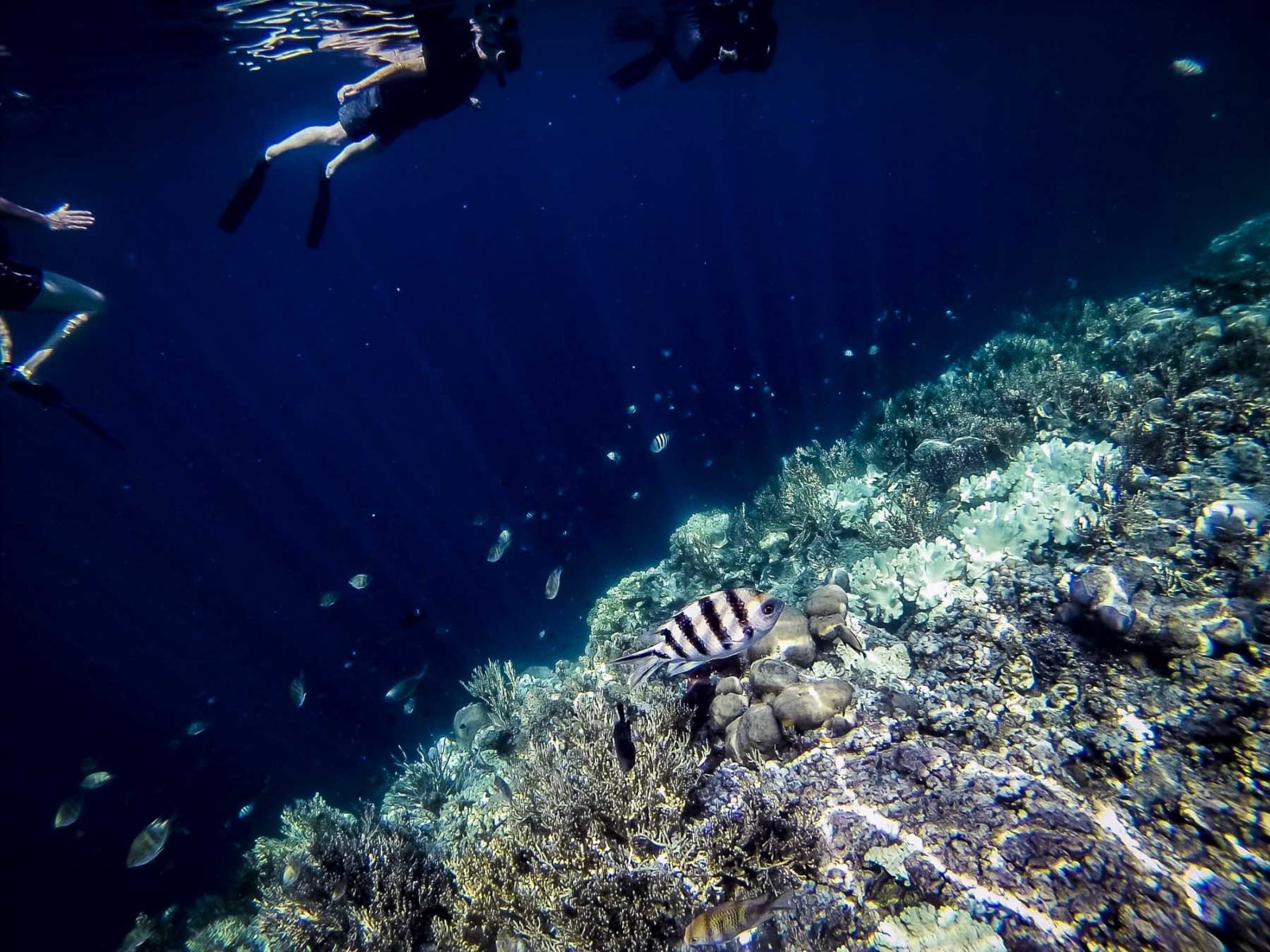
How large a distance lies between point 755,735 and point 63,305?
11.9 meters

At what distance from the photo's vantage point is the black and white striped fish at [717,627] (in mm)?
3002

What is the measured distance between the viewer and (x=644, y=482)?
2495 cm

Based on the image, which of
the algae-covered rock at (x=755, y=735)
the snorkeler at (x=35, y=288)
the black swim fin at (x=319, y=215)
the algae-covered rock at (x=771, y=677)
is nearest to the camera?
the algae-covered rock at (x=755, y=735)

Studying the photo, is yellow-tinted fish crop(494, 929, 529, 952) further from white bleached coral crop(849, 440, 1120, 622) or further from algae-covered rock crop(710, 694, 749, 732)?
white bleached coral crop(849, 440, 1120, 622)

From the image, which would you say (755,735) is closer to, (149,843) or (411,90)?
(149,843)

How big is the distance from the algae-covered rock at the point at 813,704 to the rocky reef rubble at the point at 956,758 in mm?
17

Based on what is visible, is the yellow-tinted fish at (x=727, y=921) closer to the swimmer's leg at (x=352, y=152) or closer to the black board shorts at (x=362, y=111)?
the black board shorts at (x=362, y=111)

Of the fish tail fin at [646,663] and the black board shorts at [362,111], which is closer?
the fish tail fin at [646,663]

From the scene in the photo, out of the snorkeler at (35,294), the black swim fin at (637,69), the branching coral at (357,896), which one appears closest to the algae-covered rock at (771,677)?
the branching coral at (357,896)

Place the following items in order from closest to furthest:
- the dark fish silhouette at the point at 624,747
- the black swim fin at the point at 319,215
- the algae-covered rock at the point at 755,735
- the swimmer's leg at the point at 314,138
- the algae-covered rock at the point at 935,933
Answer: the algae-covered rock at the point at 935,933 → the dark fish silhouette at the point at 624,747 → the algae-covered rock at the point at 755,735 → the black swim fin at the point at 319,215 → the swimmer's leg at the point at 314,138

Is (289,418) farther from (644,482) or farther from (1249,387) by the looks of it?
(1249,387)

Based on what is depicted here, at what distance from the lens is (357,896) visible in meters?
4.35

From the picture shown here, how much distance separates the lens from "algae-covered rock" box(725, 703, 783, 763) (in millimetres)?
4125

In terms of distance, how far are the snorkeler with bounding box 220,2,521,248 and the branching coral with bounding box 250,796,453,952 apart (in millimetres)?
8283
